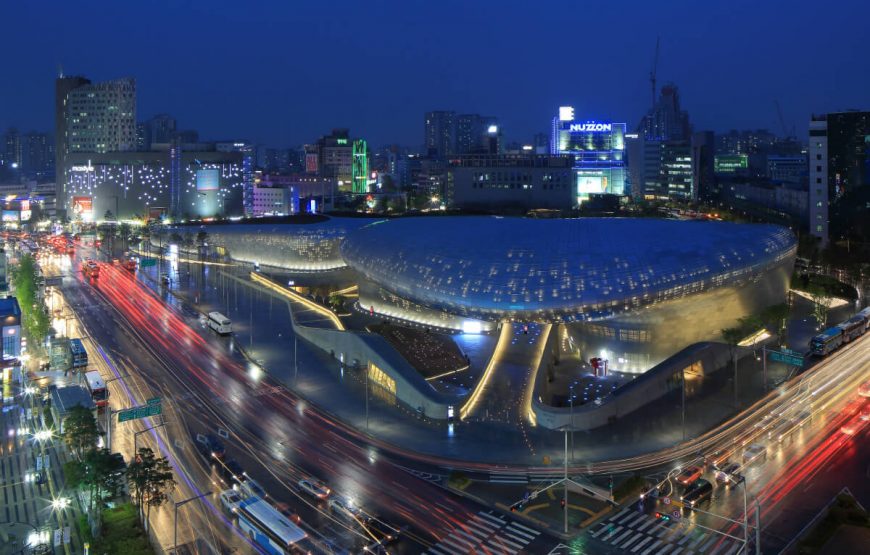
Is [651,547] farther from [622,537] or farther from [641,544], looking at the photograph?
[622,537]

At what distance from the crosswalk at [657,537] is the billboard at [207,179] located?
152 meters

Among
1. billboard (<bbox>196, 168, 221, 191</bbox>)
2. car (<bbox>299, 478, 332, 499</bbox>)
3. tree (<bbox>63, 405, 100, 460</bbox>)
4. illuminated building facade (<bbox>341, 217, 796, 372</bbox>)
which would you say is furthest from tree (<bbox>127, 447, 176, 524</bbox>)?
billboard (<bbox>196, 168, 221, 191</bbox>)

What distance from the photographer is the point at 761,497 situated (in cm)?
2953

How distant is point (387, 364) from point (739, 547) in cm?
2366

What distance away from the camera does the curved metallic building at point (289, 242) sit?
8694 cm

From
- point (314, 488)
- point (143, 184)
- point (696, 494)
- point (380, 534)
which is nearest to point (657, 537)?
point (696, 494)

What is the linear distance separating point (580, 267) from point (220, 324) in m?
30.8

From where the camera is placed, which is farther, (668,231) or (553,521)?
(668,231)

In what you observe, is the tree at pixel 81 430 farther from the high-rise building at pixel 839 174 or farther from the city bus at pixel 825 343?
the high-rise building at pixel 839 174

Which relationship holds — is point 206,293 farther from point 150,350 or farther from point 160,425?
point 160,425

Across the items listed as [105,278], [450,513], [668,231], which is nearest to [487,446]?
[450,513]

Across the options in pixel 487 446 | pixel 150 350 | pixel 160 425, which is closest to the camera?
pixel 487 446

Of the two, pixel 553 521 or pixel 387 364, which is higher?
pixel 387 364

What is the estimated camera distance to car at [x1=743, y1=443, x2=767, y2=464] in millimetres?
33031
